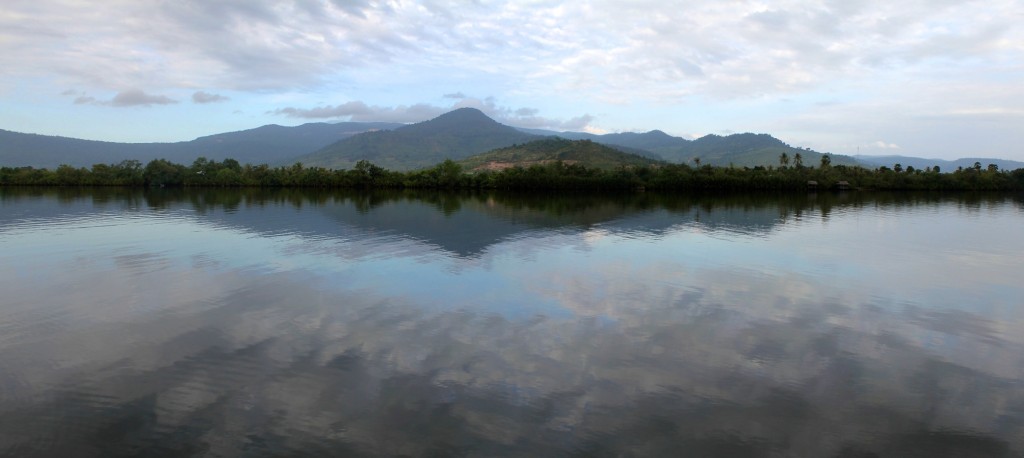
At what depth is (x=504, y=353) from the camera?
38.8ft

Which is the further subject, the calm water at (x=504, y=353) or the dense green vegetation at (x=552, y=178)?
the dense green vegetation at (x=552, y=178)

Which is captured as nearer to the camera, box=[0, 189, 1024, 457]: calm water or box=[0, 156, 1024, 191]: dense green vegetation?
box=[0, 189, 1024, 457]: calm water

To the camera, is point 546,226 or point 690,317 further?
point 546,226

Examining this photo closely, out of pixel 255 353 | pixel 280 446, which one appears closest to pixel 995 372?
pixel 280 446

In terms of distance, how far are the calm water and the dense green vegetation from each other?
8761 centimetres

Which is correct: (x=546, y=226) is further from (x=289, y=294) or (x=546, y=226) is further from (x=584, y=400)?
(x=584, y=400)

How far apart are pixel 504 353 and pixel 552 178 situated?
334ft

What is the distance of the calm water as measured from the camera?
8344mm

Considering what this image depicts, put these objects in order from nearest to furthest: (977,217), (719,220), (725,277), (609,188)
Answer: (725,277) → (719,220) → (977,217) → (609,188)

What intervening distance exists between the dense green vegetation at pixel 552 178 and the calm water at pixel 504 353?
8761 cm

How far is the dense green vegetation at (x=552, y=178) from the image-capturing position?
111 meters

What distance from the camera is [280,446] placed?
7.93 metres

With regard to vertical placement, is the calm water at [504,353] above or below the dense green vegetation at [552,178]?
below

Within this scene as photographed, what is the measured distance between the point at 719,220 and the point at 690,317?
32.8 m
